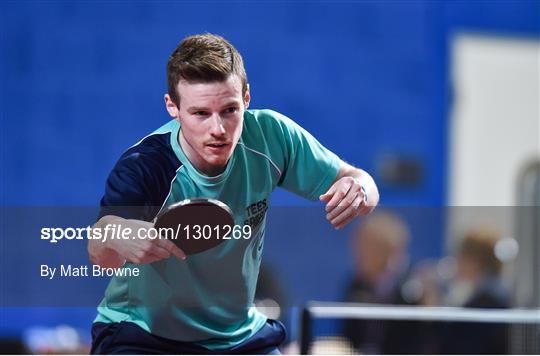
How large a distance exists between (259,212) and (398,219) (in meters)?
2.32

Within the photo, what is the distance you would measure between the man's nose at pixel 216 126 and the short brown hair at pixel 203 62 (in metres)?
0.11

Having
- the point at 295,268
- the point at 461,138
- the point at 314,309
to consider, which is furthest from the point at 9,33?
the point at 461,138

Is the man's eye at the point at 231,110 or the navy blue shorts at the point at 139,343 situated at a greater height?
the man's eye at the point at 231,110

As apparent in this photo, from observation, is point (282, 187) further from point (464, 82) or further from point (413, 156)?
point (464, 82)

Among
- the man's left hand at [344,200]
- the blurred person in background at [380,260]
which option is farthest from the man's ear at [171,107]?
the blurred person in background at [380,260]

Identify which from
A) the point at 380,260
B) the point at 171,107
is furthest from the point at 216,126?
the point at 380,260

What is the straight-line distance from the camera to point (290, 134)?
3104 millimetres

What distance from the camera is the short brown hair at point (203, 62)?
287 cm

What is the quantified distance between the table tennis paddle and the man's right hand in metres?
0.03

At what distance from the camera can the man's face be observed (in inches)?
114

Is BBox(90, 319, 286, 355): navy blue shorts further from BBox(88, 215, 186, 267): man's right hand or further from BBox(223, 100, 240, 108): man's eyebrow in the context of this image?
BBox(223, 100, 240, 108): man's eyebrow

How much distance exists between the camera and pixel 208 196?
300 centimetres

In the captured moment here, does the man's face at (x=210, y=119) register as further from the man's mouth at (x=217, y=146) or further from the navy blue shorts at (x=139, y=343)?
the navy blue shorts at (x=139, y=343)

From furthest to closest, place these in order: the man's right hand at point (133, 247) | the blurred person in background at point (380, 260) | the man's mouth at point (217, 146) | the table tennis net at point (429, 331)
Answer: the blurred person in background at point (380, 260)
the table tennis net at point (429, 331)
the man's mouth at point (217, 146)
the man's right hand at point (133, 247)
